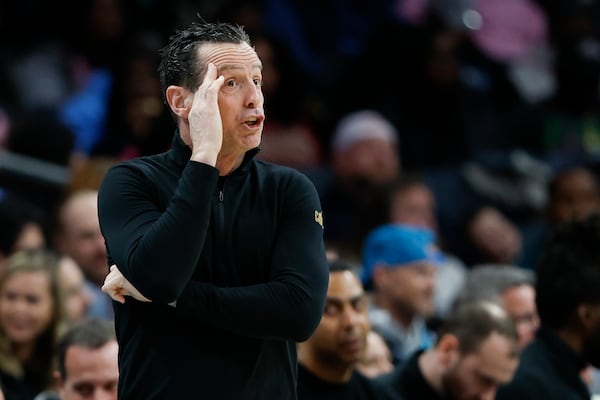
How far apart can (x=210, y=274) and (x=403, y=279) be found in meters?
4.23

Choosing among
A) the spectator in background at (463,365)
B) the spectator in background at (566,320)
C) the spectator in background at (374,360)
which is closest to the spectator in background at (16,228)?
the spectator in background at (374,360)

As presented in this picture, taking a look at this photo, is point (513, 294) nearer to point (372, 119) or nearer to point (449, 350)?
point (449, 350)

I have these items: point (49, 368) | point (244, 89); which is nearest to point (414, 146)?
point (49, 368)

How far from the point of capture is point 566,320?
17.1 feet

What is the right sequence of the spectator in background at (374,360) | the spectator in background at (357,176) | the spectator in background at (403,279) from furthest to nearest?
the spectator in background at (357,176) < the spectator in background at (403,279) < the spectator in background at (374,360)

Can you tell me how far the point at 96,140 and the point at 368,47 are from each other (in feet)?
8.29

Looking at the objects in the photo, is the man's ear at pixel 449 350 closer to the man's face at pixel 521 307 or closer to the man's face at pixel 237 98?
the man's face at pixel 521 307

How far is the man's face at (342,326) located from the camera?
5.28 m

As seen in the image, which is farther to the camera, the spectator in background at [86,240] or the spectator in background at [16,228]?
the spectator in background at [86,240]

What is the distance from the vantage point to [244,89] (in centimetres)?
341

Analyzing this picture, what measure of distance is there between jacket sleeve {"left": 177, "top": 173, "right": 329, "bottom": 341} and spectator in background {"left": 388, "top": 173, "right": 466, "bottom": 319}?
16.0 feet

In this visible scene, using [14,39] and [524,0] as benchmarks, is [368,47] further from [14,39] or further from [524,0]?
[14,39]

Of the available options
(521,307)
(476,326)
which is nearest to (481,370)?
(476,326)

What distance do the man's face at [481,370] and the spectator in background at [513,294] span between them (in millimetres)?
1282
